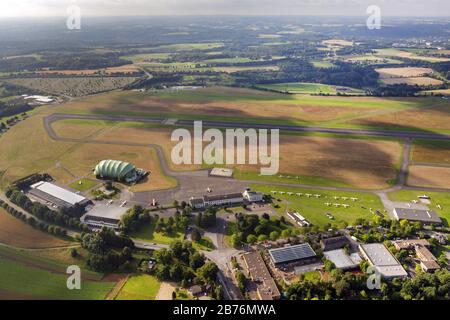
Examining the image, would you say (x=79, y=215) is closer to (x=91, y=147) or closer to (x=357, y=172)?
(x=91, y=147)

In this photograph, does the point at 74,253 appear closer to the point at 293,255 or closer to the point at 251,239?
the point at 251,239

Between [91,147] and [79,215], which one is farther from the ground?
[91,147]

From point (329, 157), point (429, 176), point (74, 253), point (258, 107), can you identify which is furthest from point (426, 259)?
point (258, 107)

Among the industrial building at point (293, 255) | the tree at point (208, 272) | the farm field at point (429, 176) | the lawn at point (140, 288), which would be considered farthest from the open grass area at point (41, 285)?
the farm field at point (429, 176)
